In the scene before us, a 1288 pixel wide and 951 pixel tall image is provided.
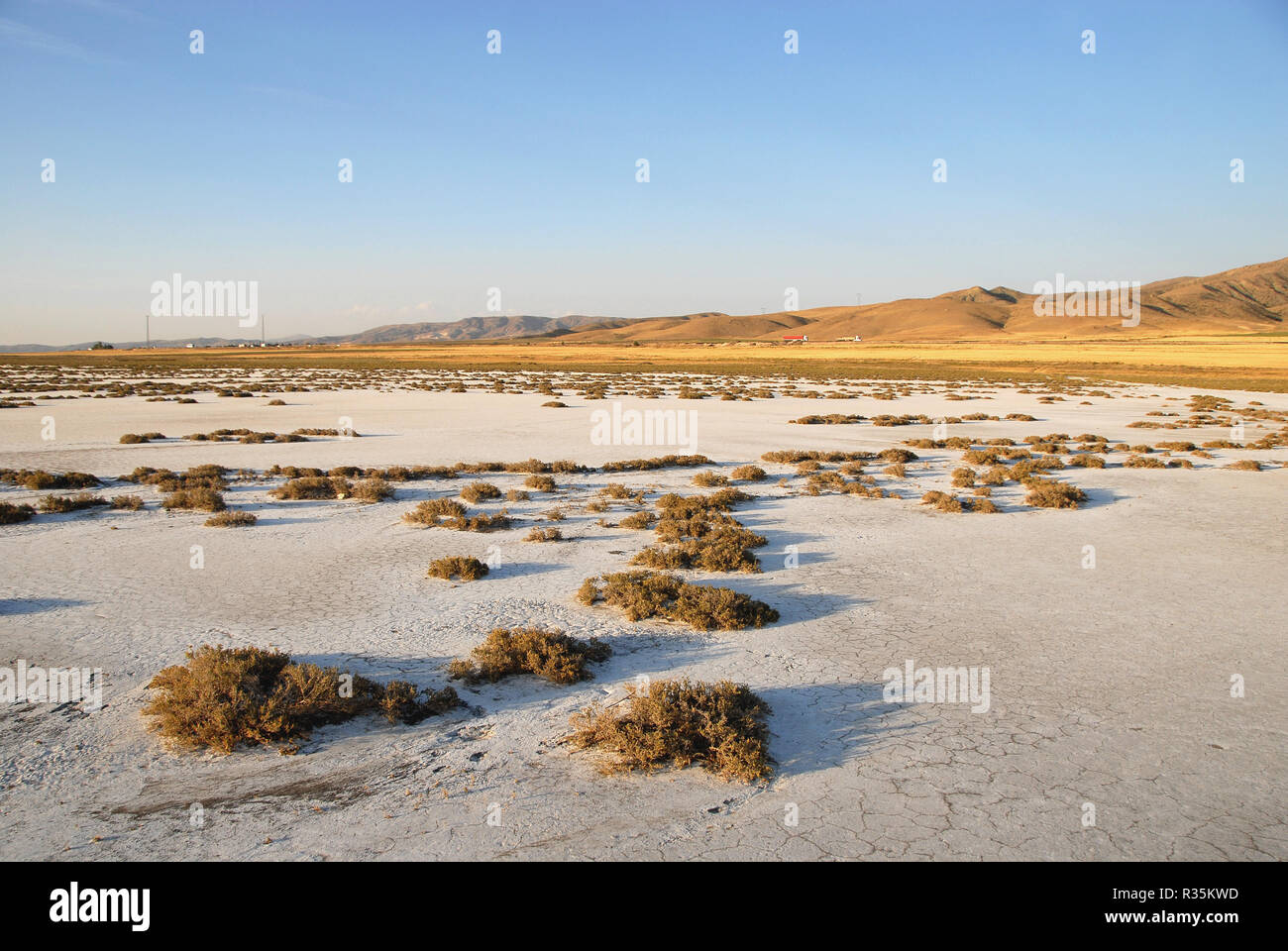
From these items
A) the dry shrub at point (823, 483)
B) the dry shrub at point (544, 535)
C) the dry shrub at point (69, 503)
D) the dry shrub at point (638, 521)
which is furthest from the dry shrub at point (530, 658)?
the dry shrub at point (69, 503)

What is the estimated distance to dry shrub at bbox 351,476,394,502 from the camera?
14484 mm

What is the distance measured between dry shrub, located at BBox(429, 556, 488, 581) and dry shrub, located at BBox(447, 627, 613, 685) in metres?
2.60

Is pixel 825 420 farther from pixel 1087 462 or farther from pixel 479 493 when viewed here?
pixel 479 493

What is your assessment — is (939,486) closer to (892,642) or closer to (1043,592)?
(1043,592)

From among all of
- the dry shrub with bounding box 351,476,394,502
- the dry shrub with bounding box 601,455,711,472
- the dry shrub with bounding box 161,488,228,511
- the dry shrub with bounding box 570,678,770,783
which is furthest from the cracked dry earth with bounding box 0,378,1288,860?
the dry shrub with bounding box 601,455,711,472

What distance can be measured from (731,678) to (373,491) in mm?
10177

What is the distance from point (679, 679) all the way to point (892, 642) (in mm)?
2440

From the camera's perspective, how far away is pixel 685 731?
5246 mm

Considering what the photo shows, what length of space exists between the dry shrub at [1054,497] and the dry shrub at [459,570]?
11207 millimetres

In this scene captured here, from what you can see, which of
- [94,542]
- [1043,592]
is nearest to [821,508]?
[1043,592]

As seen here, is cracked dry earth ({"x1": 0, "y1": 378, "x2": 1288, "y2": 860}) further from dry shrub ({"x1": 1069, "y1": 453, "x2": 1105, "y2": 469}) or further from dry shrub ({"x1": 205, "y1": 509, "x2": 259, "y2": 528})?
dry shrub ({"x1": 1069, "y1": 453, "x2": 1105, "y2": 469})

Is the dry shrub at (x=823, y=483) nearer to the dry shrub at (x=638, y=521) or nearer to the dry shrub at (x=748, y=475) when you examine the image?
the dry shrub at (x=748, y=475)

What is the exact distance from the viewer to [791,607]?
865 cm

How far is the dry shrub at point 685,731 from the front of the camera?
4.98 metres
